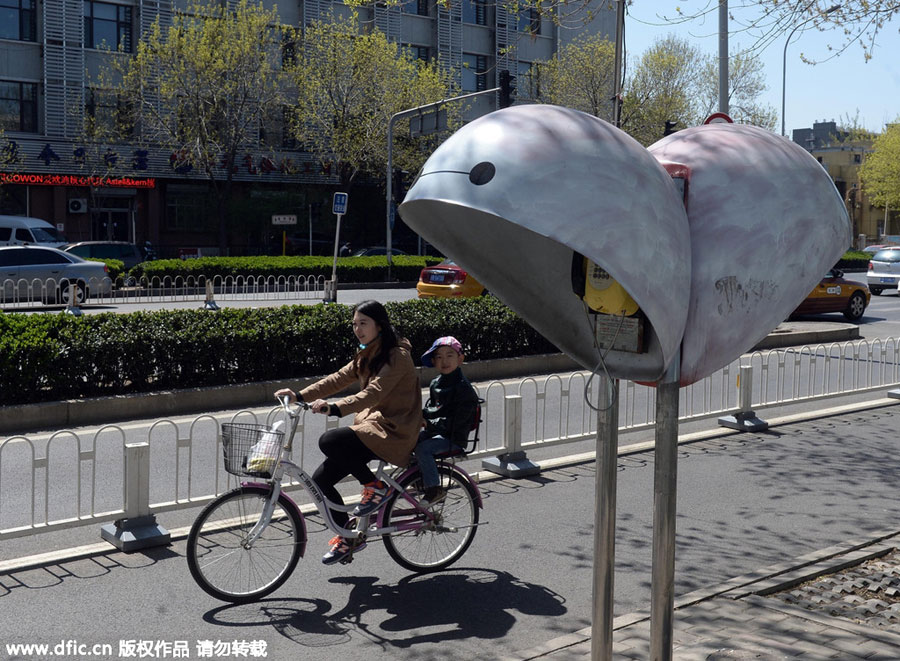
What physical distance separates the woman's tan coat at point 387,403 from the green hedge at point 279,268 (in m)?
27.4

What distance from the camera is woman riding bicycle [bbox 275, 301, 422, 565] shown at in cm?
593

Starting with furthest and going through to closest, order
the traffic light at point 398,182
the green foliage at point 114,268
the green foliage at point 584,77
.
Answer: the green foliage at point 584,77, the traffic light at point 398,182, the green foliage at point 114,268

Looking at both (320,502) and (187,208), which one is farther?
(187,208)

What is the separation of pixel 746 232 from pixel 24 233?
3551 centimetres

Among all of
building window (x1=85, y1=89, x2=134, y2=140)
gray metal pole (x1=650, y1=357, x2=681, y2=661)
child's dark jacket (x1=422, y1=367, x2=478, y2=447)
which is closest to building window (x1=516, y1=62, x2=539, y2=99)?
building window (x1=85, y1=89, x2=134, y2=140)

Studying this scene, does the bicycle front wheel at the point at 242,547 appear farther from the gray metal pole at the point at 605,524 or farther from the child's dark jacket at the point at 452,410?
the gray metal pole at the point at 605,524

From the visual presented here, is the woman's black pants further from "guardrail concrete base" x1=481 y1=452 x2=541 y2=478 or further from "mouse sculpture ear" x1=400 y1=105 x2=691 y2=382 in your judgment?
"guardrail concrete base" x1=481 y1=452 x2=541 y2=478

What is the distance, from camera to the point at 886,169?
70125mm

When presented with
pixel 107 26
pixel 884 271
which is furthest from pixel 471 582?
pixel 107 26

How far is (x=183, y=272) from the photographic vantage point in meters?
33.2

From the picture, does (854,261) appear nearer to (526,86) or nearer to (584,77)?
(584,77)

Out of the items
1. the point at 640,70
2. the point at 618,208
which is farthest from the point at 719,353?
the point at 640,70

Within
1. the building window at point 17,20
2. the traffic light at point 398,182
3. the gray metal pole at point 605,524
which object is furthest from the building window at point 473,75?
the gray metal pole at point 605,524

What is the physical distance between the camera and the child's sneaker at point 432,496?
20.2ft
